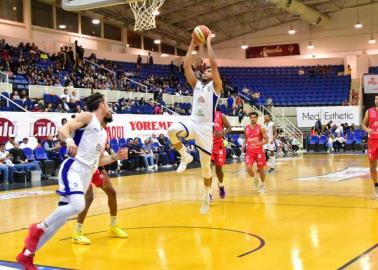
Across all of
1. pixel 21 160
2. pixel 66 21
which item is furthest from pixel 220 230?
pixel 66 21

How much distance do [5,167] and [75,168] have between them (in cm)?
1025

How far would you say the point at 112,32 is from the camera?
34250 mm

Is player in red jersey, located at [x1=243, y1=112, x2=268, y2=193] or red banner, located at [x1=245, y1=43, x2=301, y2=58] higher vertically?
red banner, located at [x1=245, y1=43, x2=301, y2=58]

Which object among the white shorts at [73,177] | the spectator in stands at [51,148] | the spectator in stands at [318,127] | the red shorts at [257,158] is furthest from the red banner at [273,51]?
the white shorts at [73,177]

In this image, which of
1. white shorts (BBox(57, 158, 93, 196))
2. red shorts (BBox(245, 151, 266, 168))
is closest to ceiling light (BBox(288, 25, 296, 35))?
red shorts (BBox(245, 151, 266, 168))

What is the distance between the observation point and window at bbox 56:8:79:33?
98.9 ft

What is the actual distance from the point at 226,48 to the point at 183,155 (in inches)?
1402

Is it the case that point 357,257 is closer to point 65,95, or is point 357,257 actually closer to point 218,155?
point 218,155

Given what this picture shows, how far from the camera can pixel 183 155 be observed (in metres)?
7.66

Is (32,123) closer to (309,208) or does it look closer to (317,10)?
(309,208)

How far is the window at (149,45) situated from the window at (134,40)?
0.63 m

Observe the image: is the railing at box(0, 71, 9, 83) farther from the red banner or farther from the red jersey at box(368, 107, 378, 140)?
the red banner

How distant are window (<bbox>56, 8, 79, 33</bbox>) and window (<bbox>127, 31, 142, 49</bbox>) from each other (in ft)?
16.1

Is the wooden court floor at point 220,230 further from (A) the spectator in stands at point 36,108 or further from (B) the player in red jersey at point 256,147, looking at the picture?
(A) the spectator in stands at point 36,108
